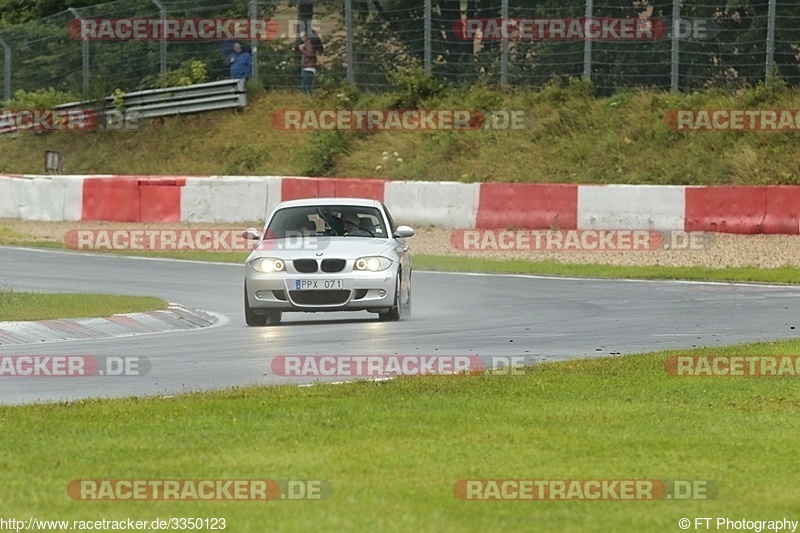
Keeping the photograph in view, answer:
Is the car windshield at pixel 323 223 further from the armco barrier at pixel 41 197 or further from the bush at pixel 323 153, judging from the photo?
the bush at pixel 323 153

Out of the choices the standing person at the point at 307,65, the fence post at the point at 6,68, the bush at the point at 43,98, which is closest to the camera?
the standing person at the point at 307,65

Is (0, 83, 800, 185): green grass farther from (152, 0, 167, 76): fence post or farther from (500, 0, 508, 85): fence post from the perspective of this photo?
(152, 0, 167, 76): fence post

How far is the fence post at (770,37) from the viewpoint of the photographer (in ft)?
98.1

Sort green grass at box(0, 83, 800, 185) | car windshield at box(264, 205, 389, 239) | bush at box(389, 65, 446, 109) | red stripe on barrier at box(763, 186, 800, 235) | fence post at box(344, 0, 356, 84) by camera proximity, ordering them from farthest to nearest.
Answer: bush at box(389, 65, 446, 109)
fence post at box(344, 0, 356, 84)
green grass at box(0, 83, 800, 185)
red stripe on barrier at box(763, 186, 800, 235)
car windshield at box(264, 205, 389, 239)

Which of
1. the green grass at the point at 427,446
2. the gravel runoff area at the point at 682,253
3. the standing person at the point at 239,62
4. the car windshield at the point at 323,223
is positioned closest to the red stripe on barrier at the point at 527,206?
the gravel runoff area at the point at 682,253

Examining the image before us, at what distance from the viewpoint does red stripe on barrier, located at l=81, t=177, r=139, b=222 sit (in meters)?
31.9

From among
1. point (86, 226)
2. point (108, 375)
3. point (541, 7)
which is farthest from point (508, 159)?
point (108, 375)

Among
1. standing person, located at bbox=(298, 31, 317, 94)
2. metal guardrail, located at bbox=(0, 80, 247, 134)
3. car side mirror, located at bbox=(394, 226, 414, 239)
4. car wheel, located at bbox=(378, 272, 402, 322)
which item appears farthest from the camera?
metal guardrail, located at bbox=(0, 80, 247, 134)

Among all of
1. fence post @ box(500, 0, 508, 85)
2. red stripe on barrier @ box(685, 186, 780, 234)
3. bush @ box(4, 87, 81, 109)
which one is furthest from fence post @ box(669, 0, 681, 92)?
bush @ box(4, 87, 81, 109)

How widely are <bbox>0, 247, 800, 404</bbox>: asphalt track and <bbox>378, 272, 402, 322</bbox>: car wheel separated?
0.13m

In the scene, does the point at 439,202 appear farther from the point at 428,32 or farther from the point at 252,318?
the point at 252,318

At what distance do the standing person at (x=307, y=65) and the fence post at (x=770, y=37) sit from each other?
10.4 meters

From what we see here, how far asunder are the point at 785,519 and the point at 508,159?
26683mm

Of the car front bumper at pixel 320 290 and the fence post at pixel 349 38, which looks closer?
the car front bumper at pixel 320 290
